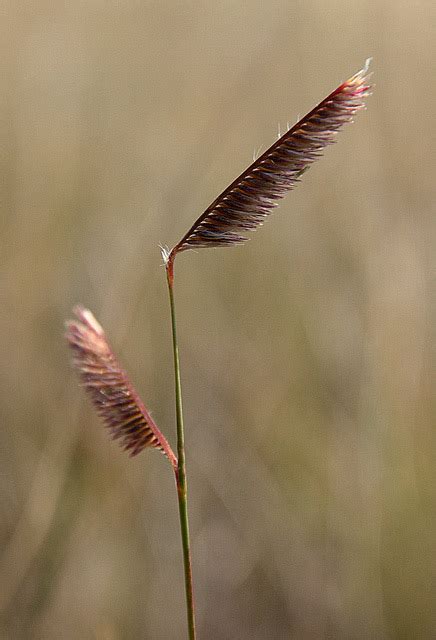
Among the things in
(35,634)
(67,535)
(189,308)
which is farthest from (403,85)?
(35,634)

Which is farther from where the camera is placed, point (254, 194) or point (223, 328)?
point (223, 328)

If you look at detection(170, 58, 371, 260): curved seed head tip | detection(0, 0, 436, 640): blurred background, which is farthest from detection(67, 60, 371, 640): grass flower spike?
detection(0, 0, 436, 640): blurred background

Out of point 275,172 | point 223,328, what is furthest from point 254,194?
point 223,328

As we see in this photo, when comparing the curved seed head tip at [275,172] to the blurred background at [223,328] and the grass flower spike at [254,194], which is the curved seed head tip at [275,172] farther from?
the blurred background at [223,328]

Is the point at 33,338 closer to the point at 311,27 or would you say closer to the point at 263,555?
the point at 263,555

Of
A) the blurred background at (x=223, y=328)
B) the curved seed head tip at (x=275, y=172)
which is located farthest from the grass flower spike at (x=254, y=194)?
the blurred background at (x=223, y=328)

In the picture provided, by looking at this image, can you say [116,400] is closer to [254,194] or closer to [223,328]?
[254,194]
